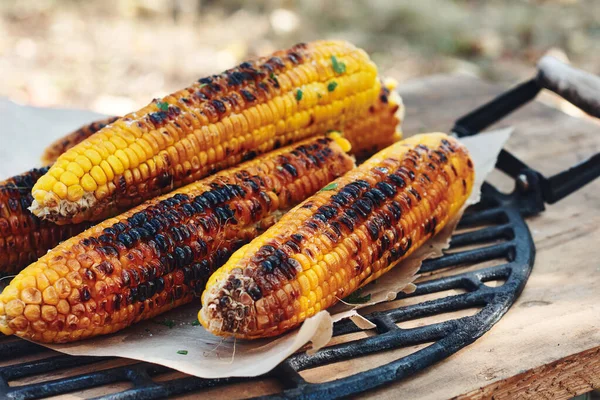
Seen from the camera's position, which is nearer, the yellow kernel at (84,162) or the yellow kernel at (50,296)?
the yellow kernel at (50,296)

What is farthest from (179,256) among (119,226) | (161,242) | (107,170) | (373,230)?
(373,230)

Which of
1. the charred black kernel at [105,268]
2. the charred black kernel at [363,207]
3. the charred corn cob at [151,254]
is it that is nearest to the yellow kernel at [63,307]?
the charred corn cob at [151,254]

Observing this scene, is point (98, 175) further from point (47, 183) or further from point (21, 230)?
point (21, 230)

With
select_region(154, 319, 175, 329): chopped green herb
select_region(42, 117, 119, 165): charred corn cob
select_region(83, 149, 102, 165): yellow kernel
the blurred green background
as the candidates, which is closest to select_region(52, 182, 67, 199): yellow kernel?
select_region(83, 149, 102, 165): yellow kernel

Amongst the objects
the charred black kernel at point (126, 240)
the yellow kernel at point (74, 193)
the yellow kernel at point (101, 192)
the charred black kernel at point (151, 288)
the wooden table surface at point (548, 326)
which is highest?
the yellow kernel at point (74, 193)

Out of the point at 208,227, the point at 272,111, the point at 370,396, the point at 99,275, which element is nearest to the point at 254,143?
the point at 272,111

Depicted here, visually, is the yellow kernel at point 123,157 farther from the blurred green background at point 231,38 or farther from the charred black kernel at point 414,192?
the blurred green background at point 231,38

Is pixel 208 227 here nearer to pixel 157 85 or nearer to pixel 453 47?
pixel 157 85
